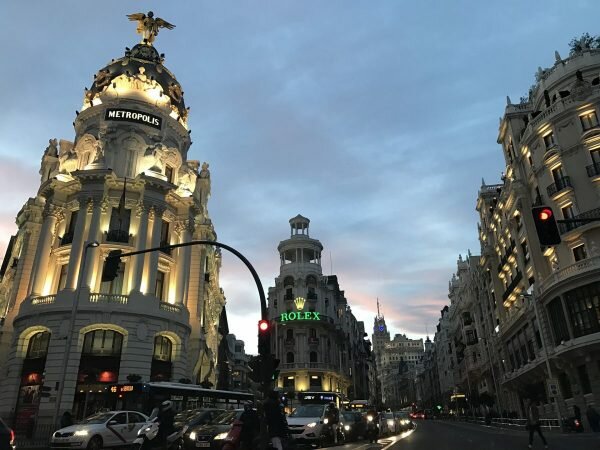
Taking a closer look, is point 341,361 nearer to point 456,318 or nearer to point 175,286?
point 456,318

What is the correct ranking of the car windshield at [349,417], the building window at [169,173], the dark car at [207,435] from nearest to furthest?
the dark car at [207,435] → the car windshield at [349,417] → the building window at [169,173]

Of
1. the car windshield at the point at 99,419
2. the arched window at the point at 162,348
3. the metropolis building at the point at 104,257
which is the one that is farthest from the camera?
the arched window at the point at 162,348

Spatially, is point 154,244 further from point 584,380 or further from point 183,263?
point 584,380

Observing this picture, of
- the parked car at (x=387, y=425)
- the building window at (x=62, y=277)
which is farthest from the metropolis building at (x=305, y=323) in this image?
the building window at (x=62, y=277)

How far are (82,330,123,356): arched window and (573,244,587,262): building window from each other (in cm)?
3535

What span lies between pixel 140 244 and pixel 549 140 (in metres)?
35.4

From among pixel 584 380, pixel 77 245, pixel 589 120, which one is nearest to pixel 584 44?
pixel 589 120

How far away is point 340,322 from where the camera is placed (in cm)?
9006

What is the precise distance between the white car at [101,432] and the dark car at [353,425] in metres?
10.6

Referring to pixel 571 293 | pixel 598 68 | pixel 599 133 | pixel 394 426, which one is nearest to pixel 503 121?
pixel 598 68

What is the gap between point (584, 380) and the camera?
109 feet

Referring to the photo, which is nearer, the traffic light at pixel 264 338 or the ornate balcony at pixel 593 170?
the traffic light at pixel 264 338

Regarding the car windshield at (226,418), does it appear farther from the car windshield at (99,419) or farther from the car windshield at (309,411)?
the car windshield at (99,419)

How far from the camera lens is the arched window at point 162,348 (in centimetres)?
3753
